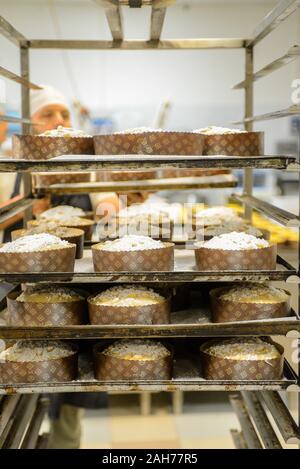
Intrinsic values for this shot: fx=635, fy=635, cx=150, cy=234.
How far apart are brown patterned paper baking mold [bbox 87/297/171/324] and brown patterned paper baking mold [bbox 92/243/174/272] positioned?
0.11 metres

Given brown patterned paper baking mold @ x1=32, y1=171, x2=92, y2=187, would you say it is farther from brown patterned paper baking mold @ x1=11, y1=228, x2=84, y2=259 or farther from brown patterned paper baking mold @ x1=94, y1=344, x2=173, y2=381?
brown patterned paper baking mold @ x1=94, y1=344, x2=173, y2=381

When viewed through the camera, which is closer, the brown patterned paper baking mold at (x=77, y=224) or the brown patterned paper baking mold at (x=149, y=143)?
the brown patterned paper baking mold at (x=149, y=143)

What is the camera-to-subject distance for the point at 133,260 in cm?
193

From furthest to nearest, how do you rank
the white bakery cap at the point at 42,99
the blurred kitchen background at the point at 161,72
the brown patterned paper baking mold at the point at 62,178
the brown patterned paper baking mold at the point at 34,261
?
the blurred kitchen background at the point at 161,72 < the white bakery cap at the point at 42,99 < the brown patterned paper baking mold at the point at 62,178 < the brown patterned paper baking mold at the point at 34,261

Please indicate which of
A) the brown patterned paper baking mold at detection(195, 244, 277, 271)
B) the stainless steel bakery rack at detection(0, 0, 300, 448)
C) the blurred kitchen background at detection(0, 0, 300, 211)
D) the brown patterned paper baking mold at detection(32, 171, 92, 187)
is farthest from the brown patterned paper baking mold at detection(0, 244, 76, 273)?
the blurred kitchen background at detection(0, 0, 300, 211)

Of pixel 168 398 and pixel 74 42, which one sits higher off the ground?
pixel 74 42

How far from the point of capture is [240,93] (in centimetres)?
678

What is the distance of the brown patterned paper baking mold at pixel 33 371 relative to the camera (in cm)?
194

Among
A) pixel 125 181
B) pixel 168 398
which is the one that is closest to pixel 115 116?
pixel 168 398

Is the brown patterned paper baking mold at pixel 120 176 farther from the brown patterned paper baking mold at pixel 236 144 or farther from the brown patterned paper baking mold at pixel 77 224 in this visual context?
the brown patterned paper baking mold at pixel 236 144

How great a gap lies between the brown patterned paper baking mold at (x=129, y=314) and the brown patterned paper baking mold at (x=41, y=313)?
0.29 ft

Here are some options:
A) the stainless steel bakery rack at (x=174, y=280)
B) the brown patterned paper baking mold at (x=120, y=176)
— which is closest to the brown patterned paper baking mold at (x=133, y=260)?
the stainless steel bakery rack at (x=174, y=280)

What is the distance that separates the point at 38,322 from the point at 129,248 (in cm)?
37
